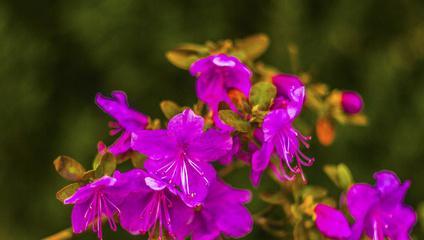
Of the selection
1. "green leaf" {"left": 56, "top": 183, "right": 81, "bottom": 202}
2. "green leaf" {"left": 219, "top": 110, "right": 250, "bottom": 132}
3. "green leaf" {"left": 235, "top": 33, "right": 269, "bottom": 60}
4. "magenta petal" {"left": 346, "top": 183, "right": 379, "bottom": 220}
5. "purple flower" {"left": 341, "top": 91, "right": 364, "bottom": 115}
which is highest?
"green leaf" {"left": 219, "top": 110, "right": 250, "bottom": 132}

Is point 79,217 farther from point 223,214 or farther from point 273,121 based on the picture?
point 273,121

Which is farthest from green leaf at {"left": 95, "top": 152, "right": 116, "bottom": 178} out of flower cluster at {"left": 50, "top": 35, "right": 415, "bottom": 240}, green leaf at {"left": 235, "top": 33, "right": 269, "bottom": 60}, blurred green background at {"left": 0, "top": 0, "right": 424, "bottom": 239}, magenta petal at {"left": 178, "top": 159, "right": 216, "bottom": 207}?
blurred green background at {"left": 0, "top": 0, "right": 424, "bottom": 239}

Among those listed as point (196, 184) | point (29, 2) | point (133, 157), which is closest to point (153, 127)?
point (133, 157)

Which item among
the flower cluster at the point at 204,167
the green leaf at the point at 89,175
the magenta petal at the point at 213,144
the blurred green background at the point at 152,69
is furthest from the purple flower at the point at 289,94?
the blurred green background at the point at 152,69

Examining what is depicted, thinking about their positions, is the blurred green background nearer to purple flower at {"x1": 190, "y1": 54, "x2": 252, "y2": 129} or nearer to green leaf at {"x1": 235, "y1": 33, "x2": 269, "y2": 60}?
green leaf at {"x1": 235, "y1": 33, "x2": 269, "y2": 60}

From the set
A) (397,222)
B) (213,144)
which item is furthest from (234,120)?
(397,222)

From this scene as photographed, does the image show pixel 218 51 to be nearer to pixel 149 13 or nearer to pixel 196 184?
pixel 196 184
